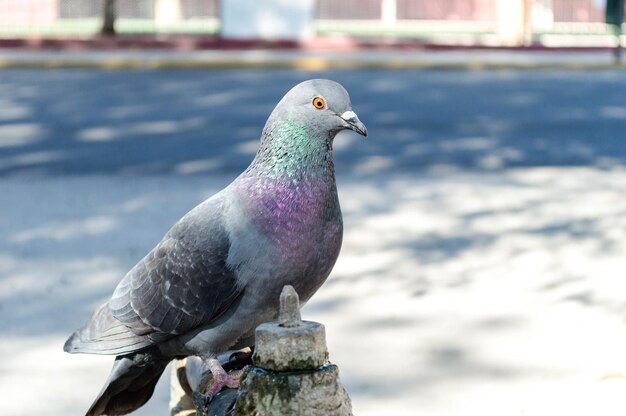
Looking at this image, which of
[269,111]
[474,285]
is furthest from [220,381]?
[269,111]

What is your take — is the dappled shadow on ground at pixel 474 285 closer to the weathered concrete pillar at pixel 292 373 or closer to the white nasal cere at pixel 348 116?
the white nasal cere at pixel 348 116

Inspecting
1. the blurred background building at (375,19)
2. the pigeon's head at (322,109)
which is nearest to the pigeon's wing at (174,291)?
the pigeon's head at (322,109)

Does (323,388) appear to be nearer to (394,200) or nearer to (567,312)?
(567,312)

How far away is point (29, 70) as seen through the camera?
16.6m

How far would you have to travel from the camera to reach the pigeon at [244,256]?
9.40 ft

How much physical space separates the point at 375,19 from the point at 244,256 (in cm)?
2449

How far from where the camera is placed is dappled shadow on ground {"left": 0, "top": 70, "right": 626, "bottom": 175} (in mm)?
9961

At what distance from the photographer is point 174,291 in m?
3.14

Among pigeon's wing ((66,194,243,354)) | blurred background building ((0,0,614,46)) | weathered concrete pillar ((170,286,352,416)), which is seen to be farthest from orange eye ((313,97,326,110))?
blurred background building ((0,0,614,46))

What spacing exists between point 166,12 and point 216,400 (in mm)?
25278

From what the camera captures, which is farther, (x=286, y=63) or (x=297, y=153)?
(x=286, y=63)

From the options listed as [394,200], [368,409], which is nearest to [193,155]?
[394,200]

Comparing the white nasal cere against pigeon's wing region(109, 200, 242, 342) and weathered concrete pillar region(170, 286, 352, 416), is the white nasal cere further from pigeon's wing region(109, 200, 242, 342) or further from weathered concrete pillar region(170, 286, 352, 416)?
weathered concrete pillar region(170, 286, 352, 416)

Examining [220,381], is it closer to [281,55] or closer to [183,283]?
[183,283]
